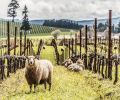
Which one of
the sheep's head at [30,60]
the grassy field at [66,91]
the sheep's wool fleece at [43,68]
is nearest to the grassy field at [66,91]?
the grassy field at [66,91]

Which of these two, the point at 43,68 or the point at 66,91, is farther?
the point at 43,68

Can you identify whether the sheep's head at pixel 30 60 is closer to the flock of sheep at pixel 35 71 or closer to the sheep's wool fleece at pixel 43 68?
the flock of sheep at pixel 35 71

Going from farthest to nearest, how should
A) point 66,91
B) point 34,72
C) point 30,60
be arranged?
1. point 66,91
2. point 34,72
3. point 30,60

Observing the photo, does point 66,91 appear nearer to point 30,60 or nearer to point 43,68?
point 43,68

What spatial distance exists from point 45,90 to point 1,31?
548 feet

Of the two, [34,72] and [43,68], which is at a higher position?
[43,68]

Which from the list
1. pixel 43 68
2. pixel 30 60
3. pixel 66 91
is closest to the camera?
pixel 30 60

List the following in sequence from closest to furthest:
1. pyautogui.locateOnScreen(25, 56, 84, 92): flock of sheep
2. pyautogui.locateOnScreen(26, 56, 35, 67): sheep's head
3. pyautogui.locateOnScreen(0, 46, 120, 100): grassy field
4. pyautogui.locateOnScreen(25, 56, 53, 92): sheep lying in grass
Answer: pyautogui.locateOnScreen(0, 46, 120, 100): grassy field
pyautogui.locateOnScreen(26, 56, 35, 67): sheep's head
pyautogui.locateOnScreen(25, 56, 84, 92): flock of sheep
pyautogui.locateOnScreen(25, 56, 53, 92): sheep lying in grass

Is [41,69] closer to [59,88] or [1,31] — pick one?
[59,88]

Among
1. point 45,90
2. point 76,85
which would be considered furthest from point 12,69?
point 45,90

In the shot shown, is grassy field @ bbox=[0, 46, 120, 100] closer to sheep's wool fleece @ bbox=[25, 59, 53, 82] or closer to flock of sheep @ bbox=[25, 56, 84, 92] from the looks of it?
flock of sheep @ bbox=[25, 56, 84, 92]

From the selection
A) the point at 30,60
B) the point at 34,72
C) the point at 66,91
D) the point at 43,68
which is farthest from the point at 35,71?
the point at 66,91

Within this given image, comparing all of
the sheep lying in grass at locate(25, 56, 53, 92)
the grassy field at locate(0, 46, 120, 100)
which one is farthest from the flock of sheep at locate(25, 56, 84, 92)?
the grassy field at locate(0, 46, 120, 100)

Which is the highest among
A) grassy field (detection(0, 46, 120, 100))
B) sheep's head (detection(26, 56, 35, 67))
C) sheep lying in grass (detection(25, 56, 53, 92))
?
sheep's head (detection(26, 56, 35, 67))
